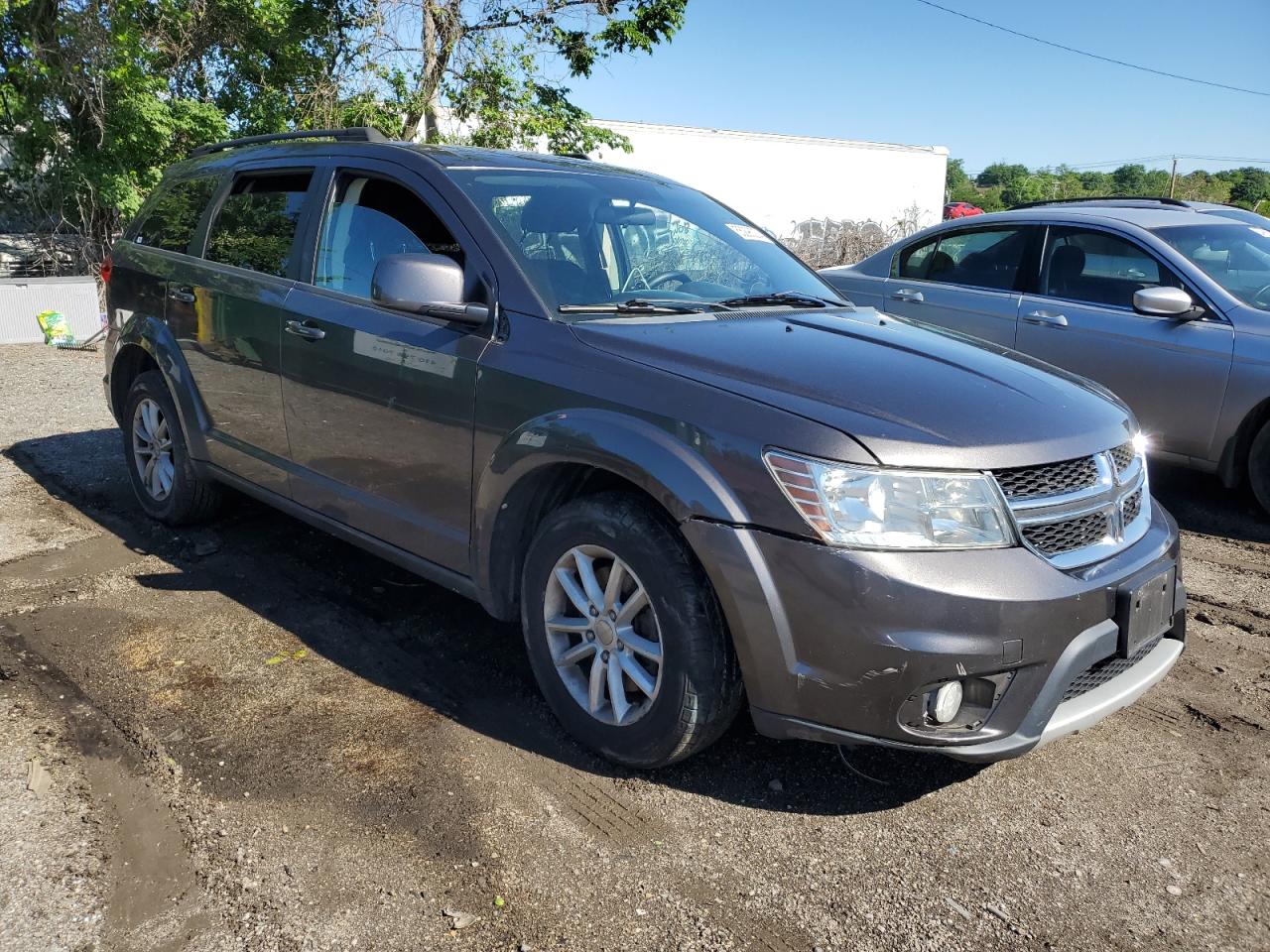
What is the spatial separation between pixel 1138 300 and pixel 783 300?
2.81m

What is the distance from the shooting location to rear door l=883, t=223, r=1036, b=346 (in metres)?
6.52

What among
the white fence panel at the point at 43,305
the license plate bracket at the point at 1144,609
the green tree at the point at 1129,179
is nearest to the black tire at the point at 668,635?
the license plate bracket at the point at 1144,609

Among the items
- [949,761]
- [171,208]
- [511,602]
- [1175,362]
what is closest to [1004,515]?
[949,761]

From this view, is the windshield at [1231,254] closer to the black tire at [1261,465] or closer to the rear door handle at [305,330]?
the black tire at [1261,465]

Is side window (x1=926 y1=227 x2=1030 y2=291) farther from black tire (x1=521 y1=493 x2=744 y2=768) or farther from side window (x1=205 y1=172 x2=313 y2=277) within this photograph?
black tire (x1=521 y1=493 x2=744 y2=768)

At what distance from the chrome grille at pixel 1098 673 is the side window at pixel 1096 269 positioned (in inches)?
149

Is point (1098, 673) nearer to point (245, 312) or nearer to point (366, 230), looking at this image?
point (366, 230)

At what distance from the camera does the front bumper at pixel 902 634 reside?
99.8 inches

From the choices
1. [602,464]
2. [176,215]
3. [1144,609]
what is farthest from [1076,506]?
[176,215]

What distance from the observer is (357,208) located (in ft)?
13.3

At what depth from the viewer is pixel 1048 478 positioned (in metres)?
2.78

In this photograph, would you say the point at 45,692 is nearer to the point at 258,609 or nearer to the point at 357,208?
the point at 258,609

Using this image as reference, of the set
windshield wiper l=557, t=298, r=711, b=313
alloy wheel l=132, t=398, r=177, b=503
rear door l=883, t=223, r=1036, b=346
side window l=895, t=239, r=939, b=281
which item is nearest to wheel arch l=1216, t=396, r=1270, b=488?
rear door l=883, t=223, r=1036, b=346

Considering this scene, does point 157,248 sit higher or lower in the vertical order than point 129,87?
lower
